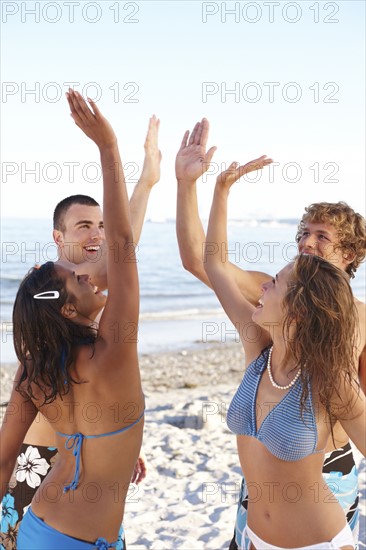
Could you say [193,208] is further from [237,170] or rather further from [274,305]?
[274,305]

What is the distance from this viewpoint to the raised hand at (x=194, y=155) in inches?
128

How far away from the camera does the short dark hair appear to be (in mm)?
3869

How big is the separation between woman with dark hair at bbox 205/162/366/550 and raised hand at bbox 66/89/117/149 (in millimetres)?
791

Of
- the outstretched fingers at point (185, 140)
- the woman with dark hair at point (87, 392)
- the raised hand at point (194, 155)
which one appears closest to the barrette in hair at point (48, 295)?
the woman with dark hair at point (87, 392)

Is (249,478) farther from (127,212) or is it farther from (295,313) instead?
(127,212)

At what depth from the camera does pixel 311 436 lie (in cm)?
236

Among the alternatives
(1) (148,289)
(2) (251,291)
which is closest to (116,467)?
(2) (251,291)

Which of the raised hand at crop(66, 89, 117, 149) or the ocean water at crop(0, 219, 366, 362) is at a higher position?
the raised hand at crop(66, 89, 117, 149)

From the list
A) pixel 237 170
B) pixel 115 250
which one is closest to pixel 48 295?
pixel 115 250

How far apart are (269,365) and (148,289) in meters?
20.2

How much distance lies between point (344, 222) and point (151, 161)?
994 millimetres

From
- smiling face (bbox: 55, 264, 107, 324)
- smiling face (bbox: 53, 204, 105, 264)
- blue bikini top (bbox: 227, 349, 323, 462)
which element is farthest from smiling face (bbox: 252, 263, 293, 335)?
smiling face (bbox: 53, 204, 105, 264)

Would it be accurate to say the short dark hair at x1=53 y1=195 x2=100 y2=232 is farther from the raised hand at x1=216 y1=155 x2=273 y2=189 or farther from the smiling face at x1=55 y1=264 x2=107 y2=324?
the smiling face at x1=55 y1=264 x2=107 y2=324

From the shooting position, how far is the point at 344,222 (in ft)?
10.8
